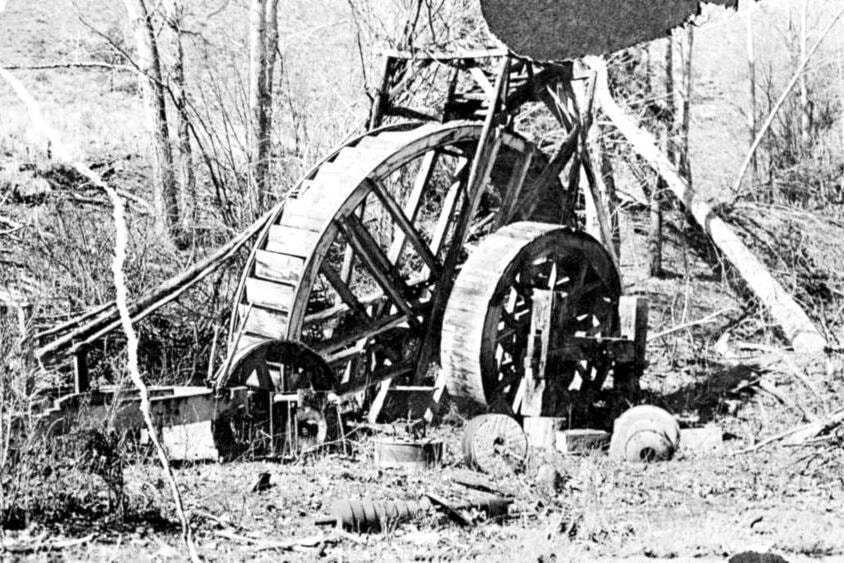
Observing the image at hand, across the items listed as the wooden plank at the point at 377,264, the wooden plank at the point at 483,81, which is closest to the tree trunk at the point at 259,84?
the wooden plank at the point at 483,81

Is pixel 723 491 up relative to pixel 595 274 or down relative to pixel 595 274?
down

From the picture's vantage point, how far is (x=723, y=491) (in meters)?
8.60

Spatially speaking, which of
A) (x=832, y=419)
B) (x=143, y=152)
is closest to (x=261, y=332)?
(x=832, y=419)

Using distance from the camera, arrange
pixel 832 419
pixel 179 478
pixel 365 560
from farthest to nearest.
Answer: pixel 832 419, pixel 179 478, pixel 365 560

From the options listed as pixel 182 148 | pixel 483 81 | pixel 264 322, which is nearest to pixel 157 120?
pixel 182 148

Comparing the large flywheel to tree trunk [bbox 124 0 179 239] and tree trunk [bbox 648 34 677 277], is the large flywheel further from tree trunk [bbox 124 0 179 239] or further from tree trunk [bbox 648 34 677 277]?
tree trunk [bbox 648 34 677 277]

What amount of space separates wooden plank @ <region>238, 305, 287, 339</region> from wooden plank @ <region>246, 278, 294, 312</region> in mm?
53

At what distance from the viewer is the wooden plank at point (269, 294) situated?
928 cm

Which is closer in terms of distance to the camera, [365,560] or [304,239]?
[365,560]

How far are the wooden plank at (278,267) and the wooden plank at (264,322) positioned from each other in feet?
0.90

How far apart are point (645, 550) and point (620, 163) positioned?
12402 mm

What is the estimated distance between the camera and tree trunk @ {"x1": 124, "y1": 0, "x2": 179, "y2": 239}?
13.0 meters

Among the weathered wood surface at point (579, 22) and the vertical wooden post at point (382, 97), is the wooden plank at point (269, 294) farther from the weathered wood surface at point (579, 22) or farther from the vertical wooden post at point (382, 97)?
the weathered wood surface at point (579, 22)

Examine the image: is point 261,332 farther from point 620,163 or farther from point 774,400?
point 620,163
